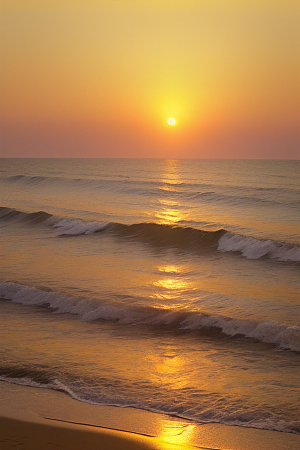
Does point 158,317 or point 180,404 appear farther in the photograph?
point 158,317

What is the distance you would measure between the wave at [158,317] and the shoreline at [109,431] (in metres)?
3.76

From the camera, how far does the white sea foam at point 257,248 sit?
67.1 ft

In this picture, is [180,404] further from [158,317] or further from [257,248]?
[257,248]

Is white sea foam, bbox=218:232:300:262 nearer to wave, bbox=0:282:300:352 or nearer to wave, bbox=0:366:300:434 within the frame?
wave, bbox=0:282:300:352

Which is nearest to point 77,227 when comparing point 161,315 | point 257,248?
point 257,248

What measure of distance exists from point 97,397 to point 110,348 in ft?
7.48

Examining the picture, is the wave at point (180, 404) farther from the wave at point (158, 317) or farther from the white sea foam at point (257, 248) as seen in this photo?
the white sea foam at point (257, 248)

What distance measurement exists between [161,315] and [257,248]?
9.81 m

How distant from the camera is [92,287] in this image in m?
15.0

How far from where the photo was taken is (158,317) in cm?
1231

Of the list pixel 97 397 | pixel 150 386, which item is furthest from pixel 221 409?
pixel 97 397

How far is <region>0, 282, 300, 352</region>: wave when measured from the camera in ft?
35.4

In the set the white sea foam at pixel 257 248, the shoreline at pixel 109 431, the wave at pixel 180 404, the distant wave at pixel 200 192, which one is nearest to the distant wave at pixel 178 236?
the white sea foam at pixel 257 248

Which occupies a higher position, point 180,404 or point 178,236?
point 178,236
